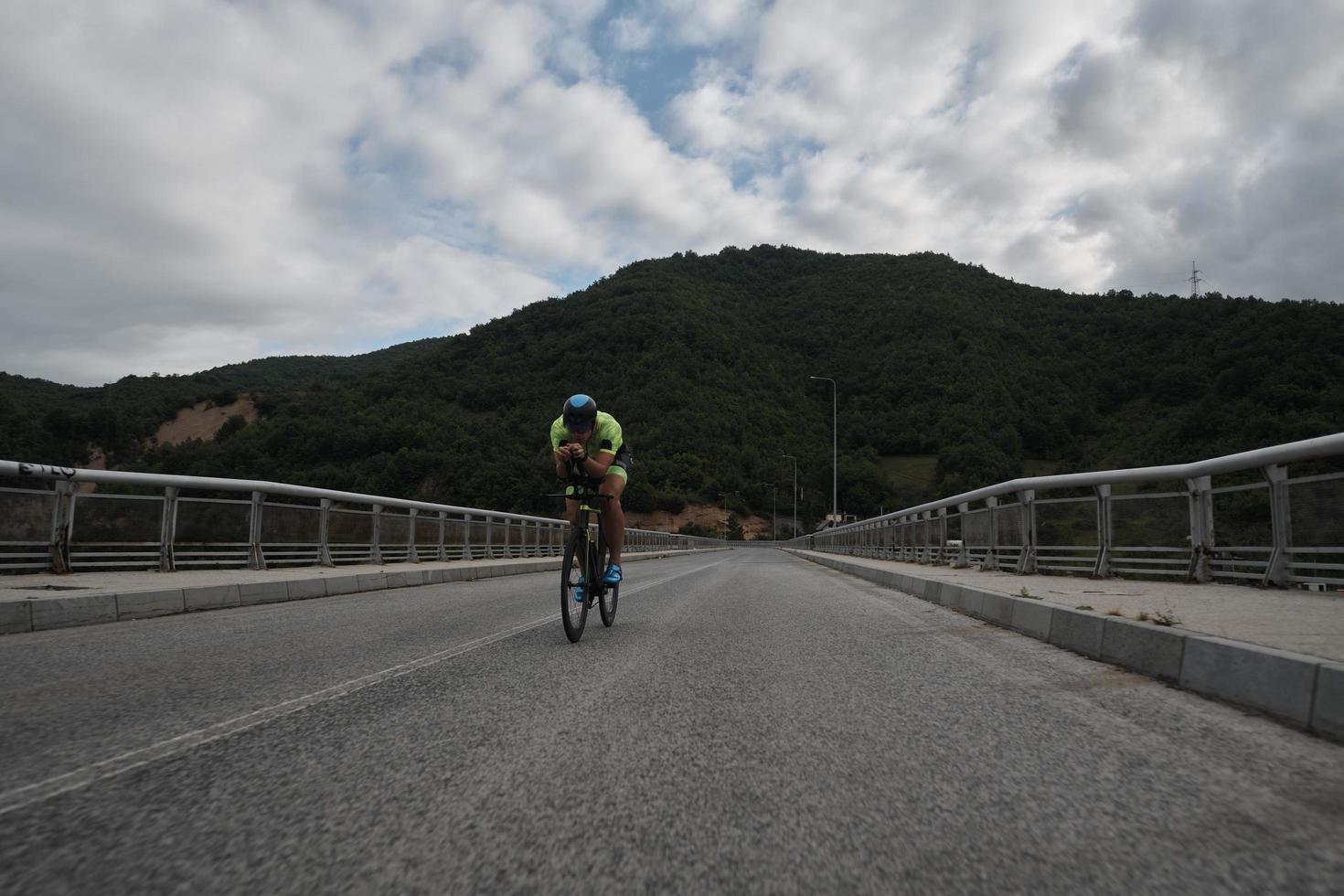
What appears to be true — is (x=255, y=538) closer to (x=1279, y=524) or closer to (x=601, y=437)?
(x=601, y=437)

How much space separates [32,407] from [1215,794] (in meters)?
49.0

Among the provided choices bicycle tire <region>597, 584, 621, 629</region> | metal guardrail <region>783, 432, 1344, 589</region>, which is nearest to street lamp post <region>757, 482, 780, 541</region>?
metal guardrail <region>783, 432, 1344, 589</region>

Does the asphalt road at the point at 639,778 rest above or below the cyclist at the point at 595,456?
below

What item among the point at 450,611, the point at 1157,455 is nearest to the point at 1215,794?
the point at 450,611

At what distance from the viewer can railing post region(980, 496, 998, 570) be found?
12391 mm

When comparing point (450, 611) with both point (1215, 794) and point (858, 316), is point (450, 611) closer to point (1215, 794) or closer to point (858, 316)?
point (1215, 794)

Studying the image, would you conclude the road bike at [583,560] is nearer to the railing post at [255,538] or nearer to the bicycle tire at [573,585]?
the bicycle tire at [573,585]

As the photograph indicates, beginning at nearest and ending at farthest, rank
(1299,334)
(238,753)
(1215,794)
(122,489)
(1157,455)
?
(1215,794)
(238,753)
(122,489)
(1157,455)
(1299,334)

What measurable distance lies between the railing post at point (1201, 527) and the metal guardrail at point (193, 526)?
11917mm

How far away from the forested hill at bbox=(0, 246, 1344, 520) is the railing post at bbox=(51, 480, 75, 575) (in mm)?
27181

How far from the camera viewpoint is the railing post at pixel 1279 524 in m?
7.09

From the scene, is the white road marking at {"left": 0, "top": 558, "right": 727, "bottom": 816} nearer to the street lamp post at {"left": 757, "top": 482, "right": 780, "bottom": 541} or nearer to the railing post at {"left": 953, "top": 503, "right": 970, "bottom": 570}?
the railing post at {"left": 953, "top": 503, "right": 970, "bottom": 570}

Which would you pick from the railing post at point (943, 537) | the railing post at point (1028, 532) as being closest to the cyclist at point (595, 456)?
the railing post at point (1028, 532)

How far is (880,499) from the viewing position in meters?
74.5
